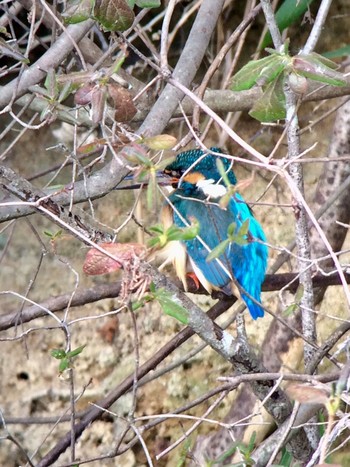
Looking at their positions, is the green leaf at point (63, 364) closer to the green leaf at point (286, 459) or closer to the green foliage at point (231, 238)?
the green foliage at point (231, 238)

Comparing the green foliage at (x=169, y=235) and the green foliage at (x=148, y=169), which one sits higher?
the green foliage at (x=148, y=169)

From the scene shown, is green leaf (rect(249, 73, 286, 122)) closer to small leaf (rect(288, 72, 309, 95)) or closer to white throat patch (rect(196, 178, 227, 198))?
small leaf (rect(288, 72, 309, 95))

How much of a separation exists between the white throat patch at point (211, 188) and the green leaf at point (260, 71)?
62 centimetres

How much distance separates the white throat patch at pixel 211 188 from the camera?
2135mm

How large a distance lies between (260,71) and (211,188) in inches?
31.8

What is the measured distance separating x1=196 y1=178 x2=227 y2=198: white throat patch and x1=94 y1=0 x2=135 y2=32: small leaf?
2.08 ft

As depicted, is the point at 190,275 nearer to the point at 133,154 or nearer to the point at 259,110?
the point at 259,110

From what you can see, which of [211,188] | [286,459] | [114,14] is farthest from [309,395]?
[211,188]

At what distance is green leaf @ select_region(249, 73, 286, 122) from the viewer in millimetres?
1486

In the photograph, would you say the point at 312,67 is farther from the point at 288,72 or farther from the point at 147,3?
the point at 147,3

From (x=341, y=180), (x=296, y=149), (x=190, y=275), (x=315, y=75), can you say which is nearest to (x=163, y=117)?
(x=296, y=149)

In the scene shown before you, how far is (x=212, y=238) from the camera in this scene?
2.30 metres

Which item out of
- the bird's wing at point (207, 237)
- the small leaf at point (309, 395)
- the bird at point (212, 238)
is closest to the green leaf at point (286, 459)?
the bird at point (212, 238)

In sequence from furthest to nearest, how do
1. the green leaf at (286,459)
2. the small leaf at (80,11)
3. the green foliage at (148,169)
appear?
the green leaf at (286,459) < the small leaf at (80,11) < the green foliage at (148,169)
